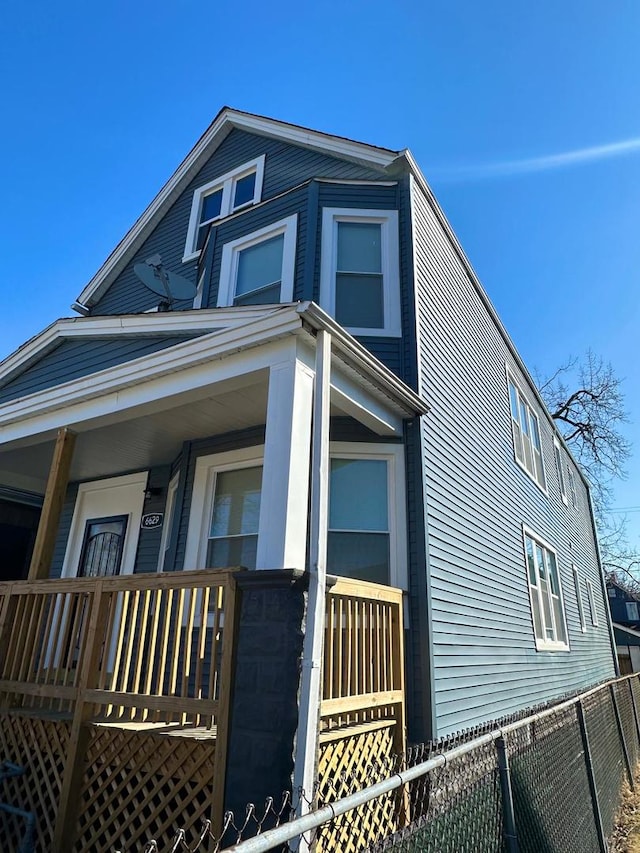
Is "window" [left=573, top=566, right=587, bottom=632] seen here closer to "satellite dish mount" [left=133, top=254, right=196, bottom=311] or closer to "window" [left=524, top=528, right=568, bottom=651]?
"window" [left=524, top=528, right=568, bottom=651]

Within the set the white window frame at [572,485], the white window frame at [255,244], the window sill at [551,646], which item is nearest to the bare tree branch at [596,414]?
the white window frame at [572,485]

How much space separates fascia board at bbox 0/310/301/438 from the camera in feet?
13.8

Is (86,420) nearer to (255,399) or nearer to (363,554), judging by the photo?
(255,399)

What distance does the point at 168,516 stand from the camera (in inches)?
283

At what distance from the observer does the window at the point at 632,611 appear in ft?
121

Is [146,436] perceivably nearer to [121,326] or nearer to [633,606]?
[121,326]

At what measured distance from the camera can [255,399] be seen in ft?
18.1

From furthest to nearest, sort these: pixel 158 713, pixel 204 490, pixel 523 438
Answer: pixel 523 438, pixel 204 490, pixel 158 713

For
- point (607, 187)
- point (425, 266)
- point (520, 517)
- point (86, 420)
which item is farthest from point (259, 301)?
point (607, 187)

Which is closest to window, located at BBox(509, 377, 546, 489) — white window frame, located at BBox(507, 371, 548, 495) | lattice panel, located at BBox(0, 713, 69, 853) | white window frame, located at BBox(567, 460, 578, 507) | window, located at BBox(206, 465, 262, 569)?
white window frame, located at BBox(507, 371, 548, 495)

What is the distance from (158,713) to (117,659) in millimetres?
574

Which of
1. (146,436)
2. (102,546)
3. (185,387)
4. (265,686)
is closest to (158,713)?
(265,686)

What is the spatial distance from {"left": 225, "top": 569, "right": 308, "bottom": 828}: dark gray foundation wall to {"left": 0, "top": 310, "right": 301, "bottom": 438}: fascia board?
188cm

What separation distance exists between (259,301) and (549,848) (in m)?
6.46
